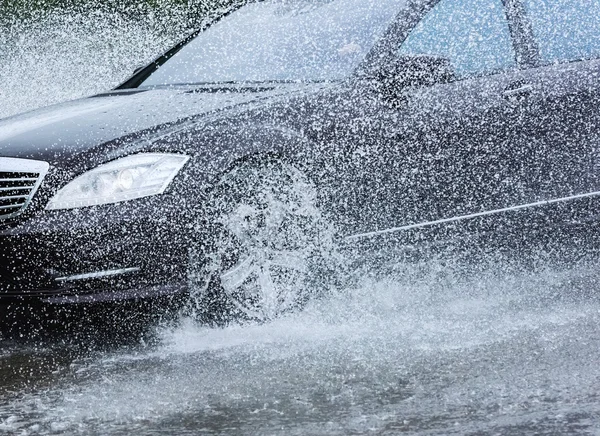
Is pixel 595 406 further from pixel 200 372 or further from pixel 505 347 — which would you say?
pixel 200 372

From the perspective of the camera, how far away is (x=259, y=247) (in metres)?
5.23

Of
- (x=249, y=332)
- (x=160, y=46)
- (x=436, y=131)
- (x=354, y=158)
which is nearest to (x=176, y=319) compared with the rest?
(x=249, y=332)

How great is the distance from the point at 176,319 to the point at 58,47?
14057 mm

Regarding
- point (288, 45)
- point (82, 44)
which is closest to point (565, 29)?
point (288, 45)

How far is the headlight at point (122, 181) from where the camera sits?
16.1 feet

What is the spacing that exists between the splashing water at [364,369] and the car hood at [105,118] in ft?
2.96

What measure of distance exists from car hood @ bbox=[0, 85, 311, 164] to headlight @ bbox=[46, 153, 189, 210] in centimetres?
15

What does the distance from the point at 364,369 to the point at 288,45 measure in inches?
81.0

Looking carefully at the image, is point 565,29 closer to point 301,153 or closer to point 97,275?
point 301,153

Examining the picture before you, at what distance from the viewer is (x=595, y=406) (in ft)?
13.2

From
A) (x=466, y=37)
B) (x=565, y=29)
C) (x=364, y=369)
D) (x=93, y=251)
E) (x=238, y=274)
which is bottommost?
(x=364, y=369)

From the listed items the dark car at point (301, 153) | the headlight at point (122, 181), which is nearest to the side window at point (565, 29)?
the dark car at point (301, 153)

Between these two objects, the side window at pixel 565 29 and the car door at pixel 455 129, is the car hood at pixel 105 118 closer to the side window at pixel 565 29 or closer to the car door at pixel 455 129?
the car door at pixel 455 129

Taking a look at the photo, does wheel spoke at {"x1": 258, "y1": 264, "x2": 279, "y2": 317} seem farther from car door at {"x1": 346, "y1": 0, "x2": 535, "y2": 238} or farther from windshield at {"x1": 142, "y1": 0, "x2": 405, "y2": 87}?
windshield at {"x1": 142, "y1": 0, "x2": 405, "y2": 87}
